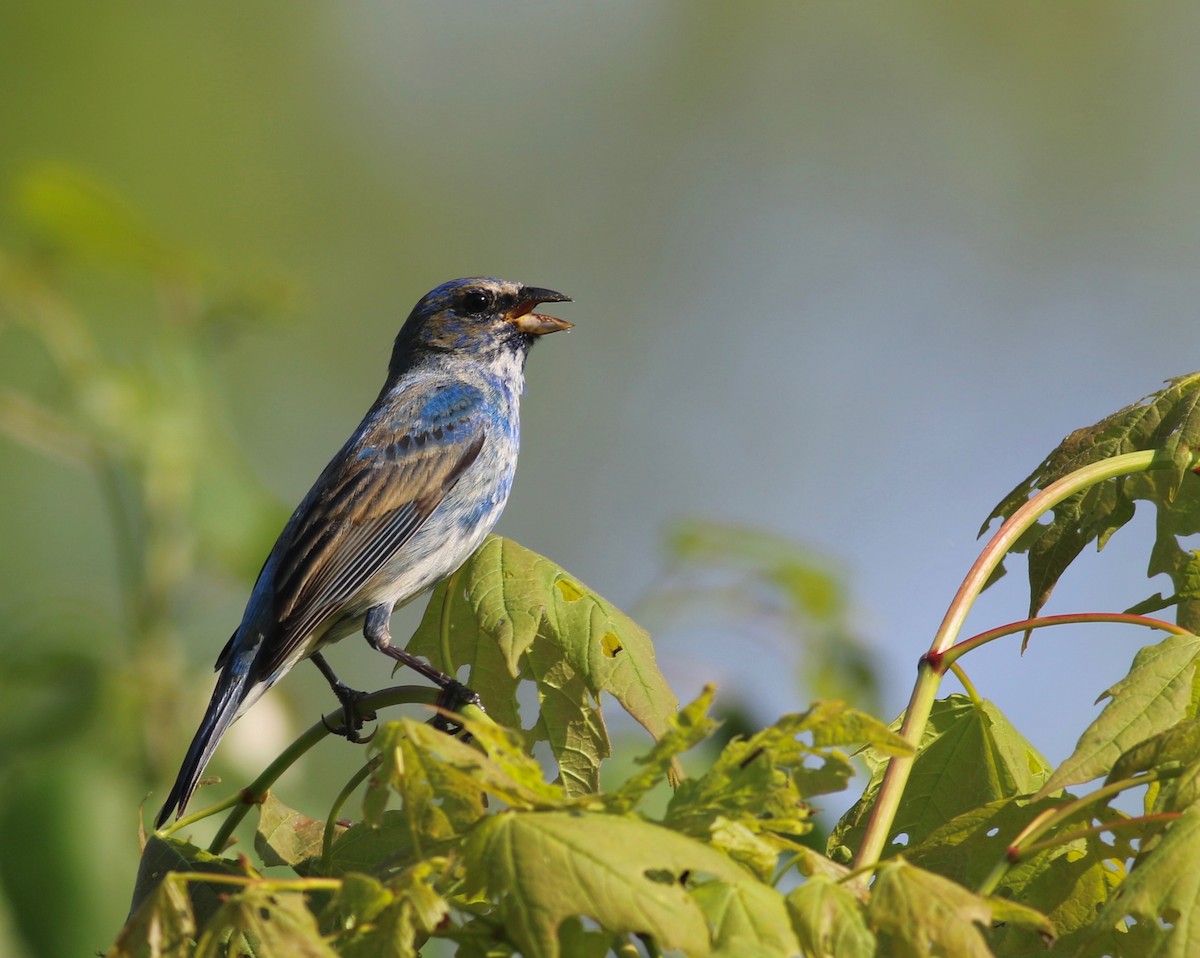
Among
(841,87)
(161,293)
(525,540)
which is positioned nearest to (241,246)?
(525,540)

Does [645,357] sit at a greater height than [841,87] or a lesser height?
lesser

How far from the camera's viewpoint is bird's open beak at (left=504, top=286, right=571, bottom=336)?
5609 millimetres

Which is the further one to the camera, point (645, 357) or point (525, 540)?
point (645, 357)

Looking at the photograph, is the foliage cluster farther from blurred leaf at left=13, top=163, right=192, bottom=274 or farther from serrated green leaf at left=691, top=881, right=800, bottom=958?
blurred leaf at left=13, top=163, right=192, bottom=274

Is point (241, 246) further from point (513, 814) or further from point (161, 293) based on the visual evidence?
point (513, 814)

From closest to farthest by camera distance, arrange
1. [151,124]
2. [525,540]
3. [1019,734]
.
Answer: [1019,734] < [525,540] < [151,124]

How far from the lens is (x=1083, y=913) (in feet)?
7.28

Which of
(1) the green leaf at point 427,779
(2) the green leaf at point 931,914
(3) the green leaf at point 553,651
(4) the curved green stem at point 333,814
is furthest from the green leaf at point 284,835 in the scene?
(2) the green leaf at point 931,914

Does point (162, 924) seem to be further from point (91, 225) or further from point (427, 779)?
point (91, 225)

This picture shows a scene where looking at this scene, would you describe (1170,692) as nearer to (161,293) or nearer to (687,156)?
(161,293)

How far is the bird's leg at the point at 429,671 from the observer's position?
2.43 meters

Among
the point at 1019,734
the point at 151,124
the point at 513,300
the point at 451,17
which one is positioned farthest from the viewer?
the point at 451,17

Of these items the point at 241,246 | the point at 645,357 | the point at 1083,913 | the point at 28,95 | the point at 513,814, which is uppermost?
the point at 28,95

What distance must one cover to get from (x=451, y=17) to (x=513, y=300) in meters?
16.1
